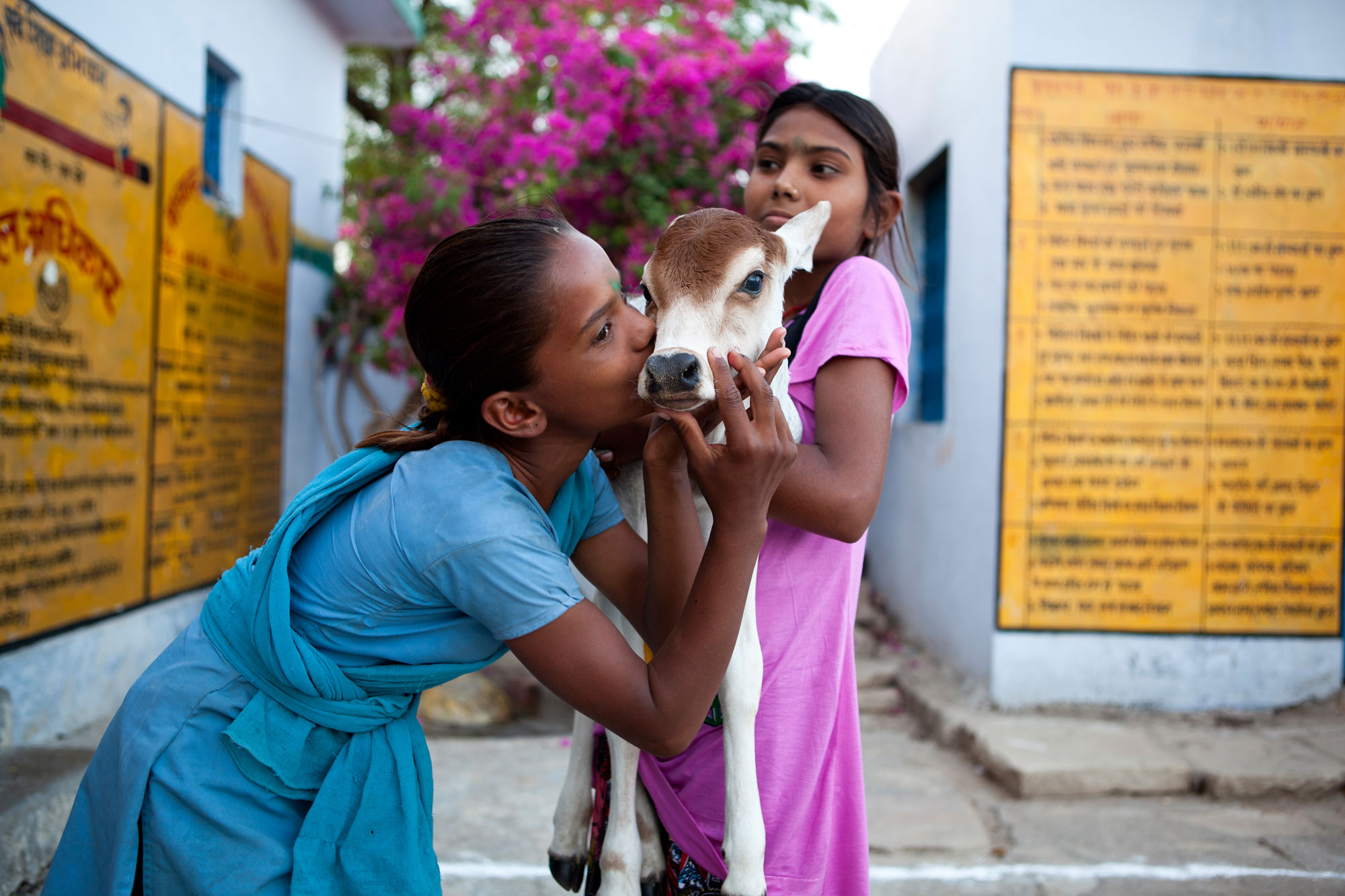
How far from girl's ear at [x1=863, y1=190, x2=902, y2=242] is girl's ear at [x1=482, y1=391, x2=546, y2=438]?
0.78 meters

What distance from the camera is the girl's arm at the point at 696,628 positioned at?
4.04ft

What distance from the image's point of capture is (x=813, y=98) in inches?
68.7

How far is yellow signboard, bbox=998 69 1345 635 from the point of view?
181 inches

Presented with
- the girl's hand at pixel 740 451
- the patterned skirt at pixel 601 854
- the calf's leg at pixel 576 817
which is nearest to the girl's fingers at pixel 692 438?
the girl's hand at pixel 740 451

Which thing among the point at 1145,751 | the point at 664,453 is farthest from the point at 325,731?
the point at 1145,751

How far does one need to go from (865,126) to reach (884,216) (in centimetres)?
17

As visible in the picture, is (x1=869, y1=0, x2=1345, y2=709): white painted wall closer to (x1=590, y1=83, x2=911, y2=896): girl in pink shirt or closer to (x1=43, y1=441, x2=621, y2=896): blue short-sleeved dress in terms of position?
(x1=590, y1=83, x2=911, y2=896): girl in pink shirt

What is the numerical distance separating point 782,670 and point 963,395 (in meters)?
3.99

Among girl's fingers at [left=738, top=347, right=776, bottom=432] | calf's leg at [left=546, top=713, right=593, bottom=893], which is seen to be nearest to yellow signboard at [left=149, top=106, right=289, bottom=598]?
calf's leg at [left=546, top=713, right=593, bottom=893]

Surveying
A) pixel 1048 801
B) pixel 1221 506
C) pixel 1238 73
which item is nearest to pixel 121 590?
pixel 1048 801

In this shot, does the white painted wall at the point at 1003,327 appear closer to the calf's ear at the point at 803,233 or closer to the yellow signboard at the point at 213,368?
the calf's ear at the point at 803,233

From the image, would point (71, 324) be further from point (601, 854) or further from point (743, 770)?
point (743, 770)

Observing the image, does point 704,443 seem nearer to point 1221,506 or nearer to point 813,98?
point 813,98

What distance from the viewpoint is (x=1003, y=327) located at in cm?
470
